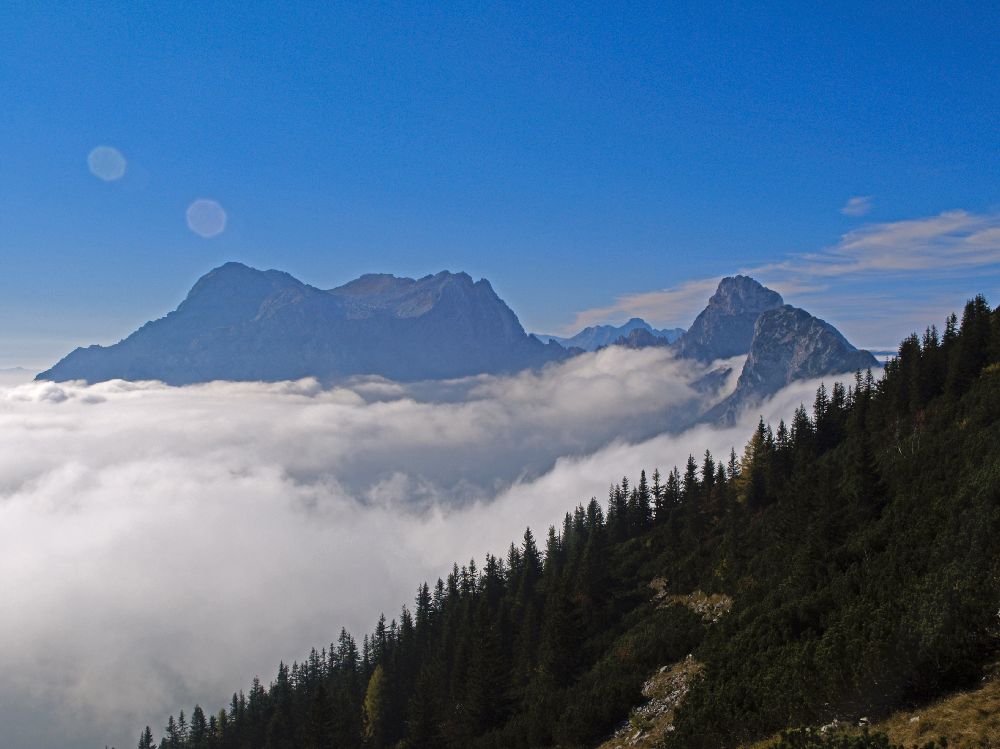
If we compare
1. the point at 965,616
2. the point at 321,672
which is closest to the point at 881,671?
the point at 965,616

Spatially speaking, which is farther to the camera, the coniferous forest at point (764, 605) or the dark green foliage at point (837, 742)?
the coniferous forest at point (764, 605)

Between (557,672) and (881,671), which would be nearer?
(881,671)

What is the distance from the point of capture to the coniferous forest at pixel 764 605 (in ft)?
75.4

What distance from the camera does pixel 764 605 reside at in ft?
131

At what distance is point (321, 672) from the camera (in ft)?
449

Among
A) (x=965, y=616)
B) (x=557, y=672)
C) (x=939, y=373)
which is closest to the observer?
(x=965, y=616)

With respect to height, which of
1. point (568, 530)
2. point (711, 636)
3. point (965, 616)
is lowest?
point (568, 530)

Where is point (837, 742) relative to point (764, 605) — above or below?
above

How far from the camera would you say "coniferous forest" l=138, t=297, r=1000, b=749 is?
75.4ft

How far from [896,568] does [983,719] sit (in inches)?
718

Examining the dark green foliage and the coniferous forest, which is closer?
the dark green foliage

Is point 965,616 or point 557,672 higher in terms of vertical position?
point 965,616

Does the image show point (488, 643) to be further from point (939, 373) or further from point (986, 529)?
point (939, 373)

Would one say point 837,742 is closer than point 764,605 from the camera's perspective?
Yes
